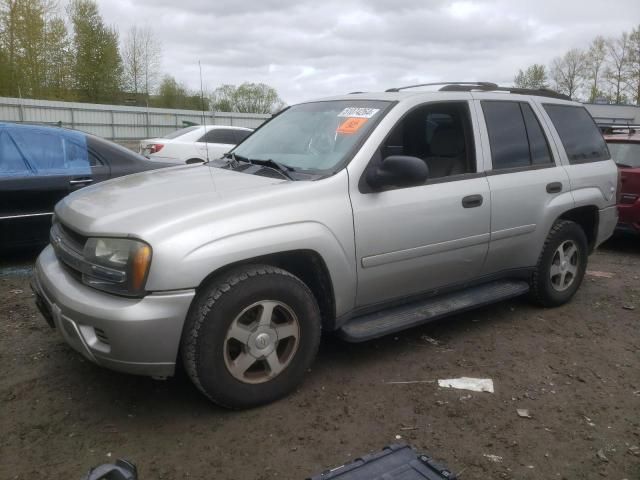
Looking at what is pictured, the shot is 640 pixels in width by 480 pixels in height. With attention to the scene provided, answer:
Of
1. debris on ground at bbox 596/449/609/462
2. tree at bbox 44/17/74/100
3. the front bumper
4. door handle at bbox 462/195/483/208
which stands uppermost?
tree at bbox 44/17/74/100

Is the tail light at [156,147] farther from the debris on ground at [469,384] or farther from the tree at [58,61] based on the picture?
the tree at [58,61]

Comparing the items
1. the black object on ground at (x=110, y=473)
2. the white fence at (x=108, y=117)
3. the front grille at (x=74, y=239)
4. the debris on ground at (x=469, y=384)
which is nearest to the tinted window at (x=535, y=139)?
the debris on ground at (x=469, y=384)

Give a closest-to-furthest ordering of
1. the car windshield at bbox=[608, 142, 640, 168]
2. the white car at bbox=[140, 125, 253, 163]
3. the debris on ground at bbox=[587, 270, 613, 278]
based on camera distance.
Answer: the debris on ground at bbox=[587, 270, 613, 278]
the car windshield at bbox=[608, 142, 640, 168]
the white car at bbox=[140, 125, 253, 163]

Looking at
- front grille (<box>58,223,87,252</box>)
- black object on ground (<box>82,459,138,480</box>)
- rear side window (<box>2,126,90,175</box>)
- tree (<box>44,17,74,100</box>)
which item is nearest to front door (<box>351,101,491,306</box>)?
front grille (<box>58,223,87,252</box>)

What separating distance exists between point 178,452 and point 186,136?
34.4 feet

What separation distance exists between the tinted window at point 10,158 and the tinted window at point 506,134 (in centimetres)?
417

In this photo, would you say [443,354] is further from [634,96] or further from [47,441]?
[634,96]

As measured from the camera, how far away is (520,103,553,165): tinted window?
4355mm

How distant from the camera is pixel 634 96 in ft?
161

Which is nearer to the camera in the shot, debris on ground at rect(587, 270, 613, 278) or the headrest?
the headrest

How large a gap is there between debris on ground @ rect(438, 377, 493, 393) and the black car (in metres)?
3.95

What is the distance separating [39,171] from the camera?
5305mm

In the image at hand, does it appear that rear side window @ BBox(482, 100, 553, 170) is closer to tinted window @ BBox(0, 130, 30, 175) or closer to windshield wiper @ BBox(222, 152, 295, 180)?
windshield wiper @ BBox(222, 152, 295, 180)

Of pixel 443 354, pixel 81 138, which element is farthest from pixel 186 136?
pixel 443 354
